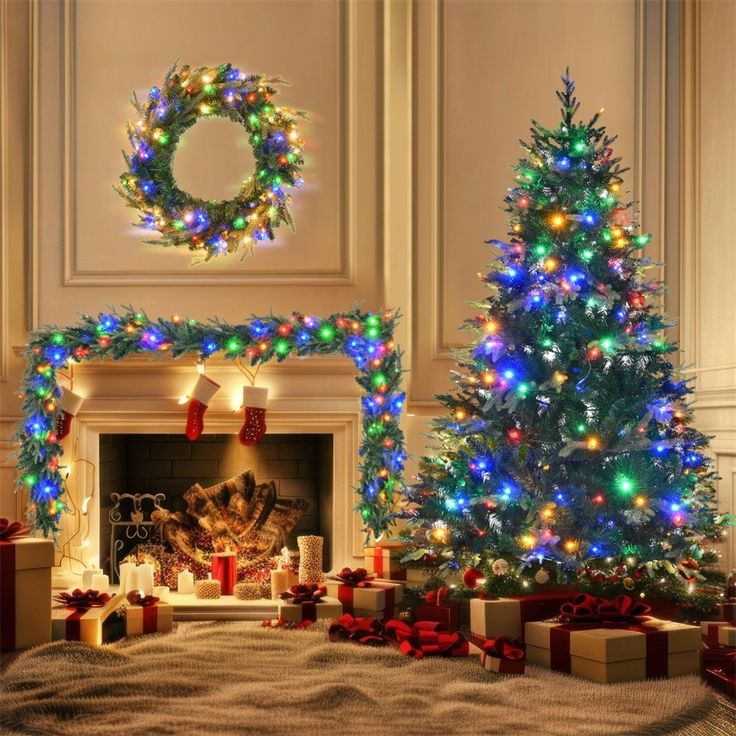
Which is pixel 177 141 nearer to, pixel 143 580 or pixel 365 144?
pixel 365 144

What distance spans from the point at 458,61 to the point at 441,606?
8.45 ft

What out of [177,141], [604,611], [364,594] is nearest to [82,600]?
[364,594]

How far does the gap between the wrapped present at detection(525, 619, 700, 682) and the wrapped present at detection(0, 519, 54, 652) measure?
5.31 feet

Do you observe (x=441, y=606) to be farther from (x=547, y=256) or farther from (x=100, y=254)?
(x=100, y=254)

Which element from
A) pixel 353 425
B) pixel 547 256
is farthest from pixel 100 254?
pixel 547 256

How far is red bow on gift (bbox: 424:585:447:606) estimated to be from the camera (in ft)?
11.0

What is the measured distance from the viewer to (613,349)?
321 centimetres

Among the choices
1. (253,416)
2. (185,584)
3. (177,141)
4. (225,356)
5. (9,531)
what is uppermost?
(177,141)

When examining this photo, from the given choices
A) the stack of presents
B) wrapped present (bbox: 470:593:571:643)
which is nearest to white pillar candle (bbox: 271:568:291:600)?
the stack of presents

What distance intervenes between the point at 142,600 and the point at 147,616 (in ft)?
0.21

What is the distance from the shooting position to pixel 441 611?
3.32 metres

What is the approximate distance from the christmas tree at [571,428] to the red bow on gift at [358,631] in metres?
0.32

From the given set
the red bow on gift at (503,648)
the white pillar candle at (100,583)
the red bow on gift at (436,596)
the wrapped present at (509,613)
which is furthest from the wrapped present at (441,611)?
Result: the white pillar candle at (100,583)

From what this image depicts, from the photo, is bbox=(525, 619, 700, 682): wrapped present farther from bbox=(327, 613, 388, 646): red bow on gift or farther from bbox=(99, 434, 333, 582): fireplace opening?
bbox=(99, 434, 333, 582): fireplace opening
